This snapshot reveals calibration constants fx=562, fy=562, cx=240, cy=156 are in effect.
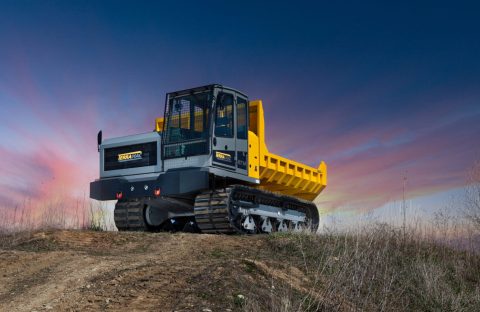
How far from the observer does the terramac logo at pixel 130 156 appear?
14177mm

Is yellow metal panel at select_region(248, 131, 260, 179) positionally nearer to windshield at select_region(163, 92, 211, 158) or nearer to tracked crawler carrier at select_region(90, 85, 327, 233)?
tracked crawler carrier at select_region(90, 85, 327, 233)

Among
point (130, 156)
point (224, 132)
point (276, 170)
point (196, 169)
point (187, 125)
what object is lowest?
point (196, 169)

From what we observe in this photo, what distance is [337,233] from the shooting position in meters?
12.0

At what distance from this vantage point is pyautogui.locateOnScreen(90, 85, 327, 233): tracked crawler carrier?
13281 mm

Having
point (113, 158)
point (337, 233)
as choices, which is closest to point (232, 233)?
point (337, 233)

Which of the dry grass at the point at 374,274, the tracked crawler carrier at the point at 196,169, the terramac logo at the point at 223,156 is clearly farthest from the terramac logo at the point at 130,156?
the dry grass at the point at 374,274

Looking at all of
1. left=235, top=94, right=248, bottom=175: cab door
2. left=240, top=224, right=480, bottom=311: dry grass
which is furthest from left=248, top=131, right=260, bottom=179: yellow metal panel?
left=240, top=224, right=480, bottom=311: dry grass

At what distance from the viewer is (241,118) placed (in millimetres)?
14219

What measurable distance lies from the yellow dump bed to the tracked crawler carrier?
0.04m

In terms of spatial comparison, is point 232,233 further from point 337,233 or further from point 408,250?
point 408,250

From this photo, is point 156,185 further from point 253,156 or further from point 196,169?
point 253,156

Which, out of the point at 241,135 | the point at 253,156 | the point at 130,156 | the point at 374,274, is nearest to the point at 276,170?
the point at 253,156

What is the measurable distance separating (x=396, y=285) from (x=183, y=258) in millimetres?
3587

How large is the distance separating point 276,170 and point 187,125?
3.40 meters
